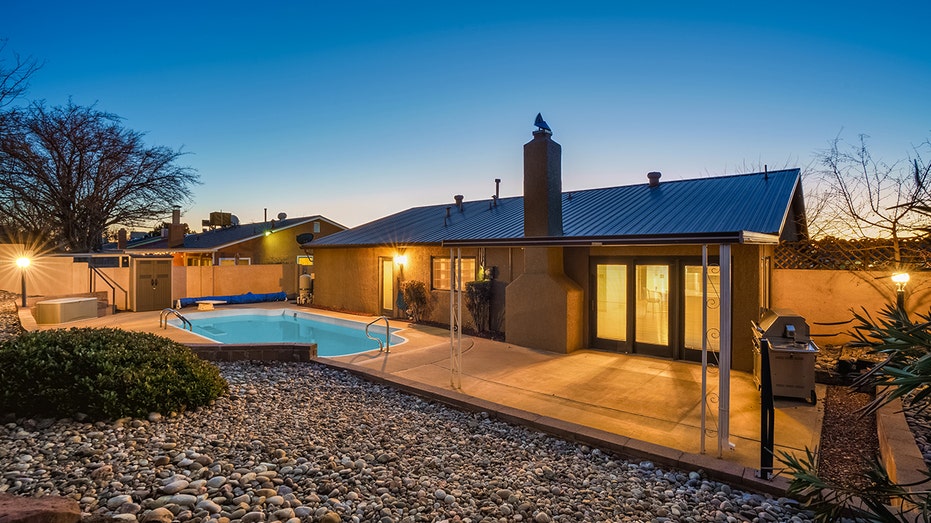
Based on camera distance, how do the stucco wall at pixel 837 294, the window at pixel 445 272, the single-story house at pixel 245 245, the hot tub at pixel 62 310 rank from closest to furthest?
the stucco wall at pixel 837 294 < the hot tub at pixel 62 310 < the window at pixel 445 272 < the single-story house at pixel 245 245

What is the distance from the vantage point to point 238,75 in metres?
12.9

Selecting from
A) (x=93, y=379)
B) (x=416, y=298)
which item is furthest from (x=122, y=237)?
(x=93, y=379)

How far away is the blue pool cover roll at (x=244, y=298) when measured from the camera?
16.4 meters

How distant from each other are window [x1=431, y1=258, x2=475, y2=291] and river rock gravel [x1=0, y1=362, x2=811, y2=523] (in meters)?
6.97

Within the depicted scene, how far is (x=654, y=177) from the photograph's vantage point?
37.3 feet

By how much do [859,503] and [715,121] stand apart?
39.8 feet

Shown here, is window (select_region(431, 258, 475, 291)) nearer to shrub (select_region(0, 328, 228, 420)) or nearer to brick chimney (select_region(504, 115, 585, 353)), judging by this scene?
brick chimney (select_region(504, 115, 585, 353))

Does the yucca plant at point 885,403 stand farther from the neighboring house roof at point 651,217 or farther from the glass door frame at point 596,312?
the glass door frame at point 596,312

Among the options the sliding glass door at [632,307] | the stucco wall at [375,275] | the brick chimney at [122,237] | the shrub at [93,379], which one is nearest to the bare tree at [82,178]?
the brick chimney at [122,237]

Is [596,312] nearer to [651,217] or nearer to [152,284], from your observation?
[651,217]

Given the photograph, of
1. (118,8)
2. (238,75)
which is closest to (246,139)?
(238,75)

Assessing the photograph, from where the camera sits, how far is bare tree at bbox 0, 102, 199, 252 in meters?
20.8

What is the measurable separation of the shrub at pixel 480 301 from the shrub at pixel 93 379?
6704mm

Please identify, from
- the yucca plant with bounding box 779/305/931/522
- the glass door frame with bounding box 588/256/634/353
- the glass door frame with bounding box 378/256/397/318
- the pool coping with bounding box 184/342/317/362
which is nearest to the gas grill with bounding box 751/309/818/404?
the glass door frame with bounding box 588/256/634/353
